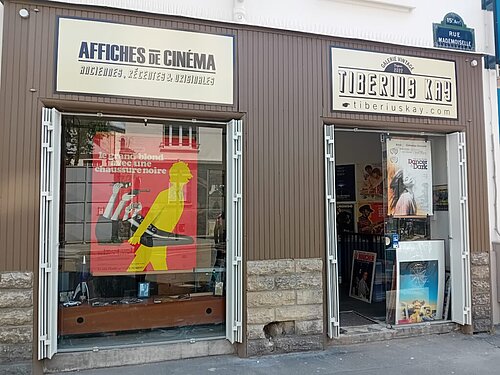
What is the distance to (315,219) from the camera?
5426 millimetres

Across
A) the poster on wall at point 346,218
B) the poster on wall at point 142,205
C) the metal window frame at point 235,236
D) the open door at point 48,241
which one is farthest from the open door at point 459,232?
the open door at point 48,241

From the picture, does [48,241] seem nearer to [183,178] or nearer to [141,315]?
[141,315]

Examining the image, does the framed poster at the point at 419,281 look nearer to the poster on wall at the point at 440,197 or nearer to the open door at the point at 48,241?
the poster on wall at the point at 440,197

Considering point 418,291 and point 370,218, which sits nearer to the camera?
point 418,291

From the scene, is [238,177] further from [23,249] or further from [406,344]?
[406,344]

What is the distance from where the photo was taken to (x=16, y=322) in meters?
4.44

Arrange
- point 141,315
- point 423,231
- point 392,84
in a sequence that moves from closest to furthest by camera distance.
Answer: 1. point 141,315
2. point 392,84
3. point 423,231

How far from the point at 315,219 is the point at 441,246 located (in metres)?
2.14

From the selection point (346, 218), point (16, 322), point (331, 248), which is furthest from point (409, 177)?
point (16, 322)

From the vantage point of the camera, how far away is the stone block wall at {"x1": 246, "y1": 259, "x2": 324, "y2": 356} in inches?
202

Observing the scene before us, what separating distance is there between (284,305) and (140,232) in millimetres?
1867

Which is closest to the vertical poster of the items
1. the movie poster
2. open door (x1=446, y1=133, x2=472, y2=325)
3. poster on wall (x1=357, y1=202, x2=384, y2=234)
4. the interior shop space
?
poster on wall (x1=357, y1=202, x2=384, y2=234)

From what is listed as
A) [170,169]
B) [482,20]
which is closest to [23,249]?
[170,169]

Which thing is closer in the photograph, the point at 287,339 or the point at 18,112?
the point at 18,112
